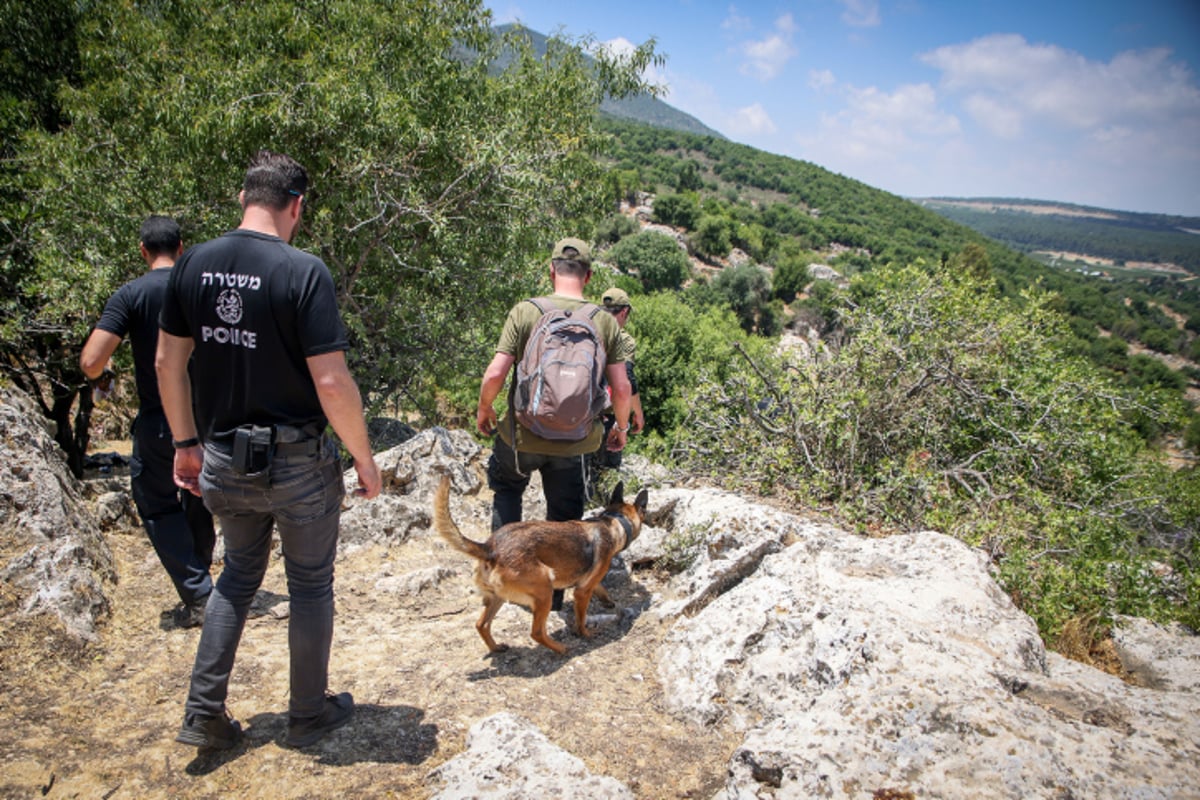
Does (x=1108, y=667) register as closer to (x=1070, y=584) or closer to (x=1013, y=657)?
(x=1070, y=584)

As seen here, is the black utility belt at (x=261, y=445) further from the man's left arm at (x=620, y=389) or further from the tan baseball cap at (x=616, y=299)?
the tan baseball cap at (x=616, y=299)

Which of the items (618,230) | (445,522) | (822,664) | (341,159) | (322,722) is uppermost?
(618,230)

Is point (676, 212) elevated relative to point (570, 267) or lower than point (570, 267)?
elevated

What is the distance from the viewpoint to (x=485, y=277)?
26.0 ft

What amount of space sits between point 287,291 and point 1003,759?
109 inches

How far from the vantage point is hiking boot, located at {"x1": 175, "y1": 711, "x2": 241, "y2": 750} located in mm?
2424

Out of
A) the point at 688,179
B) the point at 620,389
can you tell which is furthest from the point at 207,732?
the point at 688,179

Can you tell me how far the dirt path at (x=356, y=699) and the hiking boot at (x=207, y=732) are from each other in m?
0.06

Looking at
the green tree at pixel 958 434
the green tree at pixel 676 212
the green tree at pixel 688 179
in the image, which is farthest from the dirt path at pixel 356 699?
the green tree at pixel 688 179

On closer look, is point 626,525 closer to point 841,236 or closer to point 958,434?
point 958,434

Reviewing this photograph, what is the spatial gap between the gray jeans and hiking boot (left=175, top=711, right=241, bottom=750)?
1.1 inches

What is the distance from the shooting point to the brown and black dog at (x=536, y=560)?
3211mm

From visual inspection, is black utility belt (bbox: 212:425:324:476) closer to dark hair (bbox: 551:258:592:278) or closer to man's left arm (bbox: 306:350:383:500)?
man's left arm (bbox: 306:350:383:500)

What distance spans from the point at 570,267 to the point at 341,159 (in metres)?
4.61
